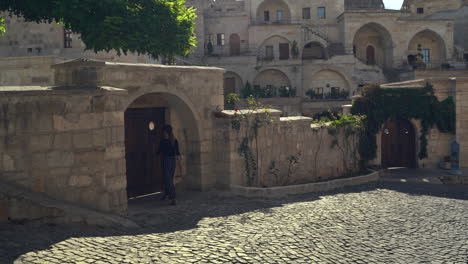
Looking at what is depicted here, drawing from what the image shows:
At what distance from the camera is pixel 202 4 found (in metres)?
44.8

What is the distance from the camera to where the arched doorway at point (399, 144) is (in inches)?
718

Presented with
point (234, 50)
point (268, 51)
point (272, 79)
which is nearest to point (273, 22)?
Result: point (268, 51)

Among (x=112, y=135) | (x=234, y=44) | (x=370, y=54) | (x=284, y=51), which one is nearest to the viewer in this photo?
(x=112, y=135)

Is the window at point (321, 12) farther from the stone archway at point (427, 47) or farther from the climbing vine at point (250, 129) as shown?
the climbing vine at point (250, 129)

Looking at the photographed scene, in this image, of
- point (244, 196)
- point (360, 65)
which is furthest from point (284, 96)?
point (244, 196)

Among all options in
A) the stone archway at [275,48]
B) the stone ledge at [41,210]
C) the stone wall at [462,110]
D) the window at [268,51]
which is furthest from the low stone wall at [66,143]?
the window at [268,51]

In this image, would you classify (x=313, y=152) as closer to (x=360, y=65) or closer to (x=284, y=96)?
(x=284, y=96)

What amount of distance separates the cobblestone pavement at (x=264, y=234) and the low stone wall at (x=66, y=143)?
2.80ft

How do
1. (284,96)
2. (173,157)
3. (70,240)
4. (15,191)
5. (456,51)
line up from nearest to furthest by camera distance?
(70,240), (15,191), (173,157), (284,96), (456,51)

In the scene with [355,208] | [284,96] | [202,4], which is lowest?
[355,208]

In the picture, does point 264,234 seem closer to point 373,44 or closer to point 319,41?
point 319,41

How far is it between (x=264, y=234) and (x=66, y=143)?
372 cm

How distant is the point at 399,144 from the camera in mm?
18312

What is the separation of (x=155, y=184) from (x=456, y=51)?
4194cm
